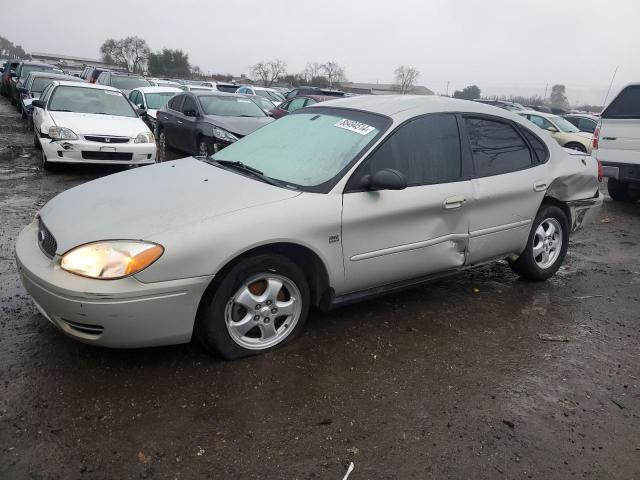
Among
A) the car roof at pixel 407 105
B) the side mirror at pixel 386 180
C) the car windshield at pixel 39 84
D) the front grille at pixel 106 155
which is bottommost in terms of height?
the front grille at pixel 106 155

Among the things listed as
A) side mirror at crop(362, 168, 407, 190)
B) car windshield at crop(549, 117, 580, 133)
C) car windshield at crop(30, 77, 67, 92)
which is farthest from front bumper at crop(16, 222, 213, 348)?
car windshield at crop(549, 117, 580, 133)

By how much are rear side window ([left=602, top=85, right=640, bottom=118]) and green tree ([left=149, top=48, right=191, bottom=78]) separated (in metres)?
68.5

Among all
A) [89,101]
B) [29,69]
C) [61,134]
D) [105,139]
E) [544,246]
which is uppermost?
[29,69]

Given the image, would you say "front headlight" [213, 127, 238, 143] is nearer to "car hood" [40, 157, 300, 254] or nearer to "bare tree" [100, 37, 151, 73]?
"car hood" [40, 157, 300, 254]

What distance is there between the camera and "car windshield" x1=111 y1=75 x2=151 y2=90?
17156mm

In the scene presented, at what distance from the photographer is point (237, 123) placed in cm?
934

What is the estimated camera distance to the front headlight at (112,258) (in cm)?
259

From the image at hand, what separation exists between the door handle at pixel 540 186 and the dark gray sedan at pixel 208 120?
5.87 metres

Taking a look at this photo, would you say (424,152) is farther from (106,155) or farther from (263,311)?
(106,155)

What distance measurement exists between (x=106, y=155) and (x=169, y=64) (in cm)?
6849

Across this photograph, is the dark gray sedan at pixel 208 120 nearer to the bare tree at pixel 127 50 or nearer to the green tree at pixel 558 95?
the bare tree at pixel 127 50

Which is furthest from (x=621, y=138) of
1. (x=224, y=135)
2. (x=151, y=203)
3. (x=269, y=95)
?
(x=269, y=95)

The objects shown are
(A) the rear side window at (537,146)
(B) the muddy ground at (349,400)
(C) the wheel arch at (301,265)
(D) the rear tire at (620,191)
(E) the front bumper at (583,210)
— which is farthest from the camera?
(D) the rear tire at (620,191)

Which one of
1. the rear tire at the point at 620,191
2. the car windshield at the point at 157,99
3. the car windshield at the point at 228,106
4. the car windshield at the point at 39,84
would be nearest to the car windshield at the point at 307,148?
the car windshield at the point at 228,106
